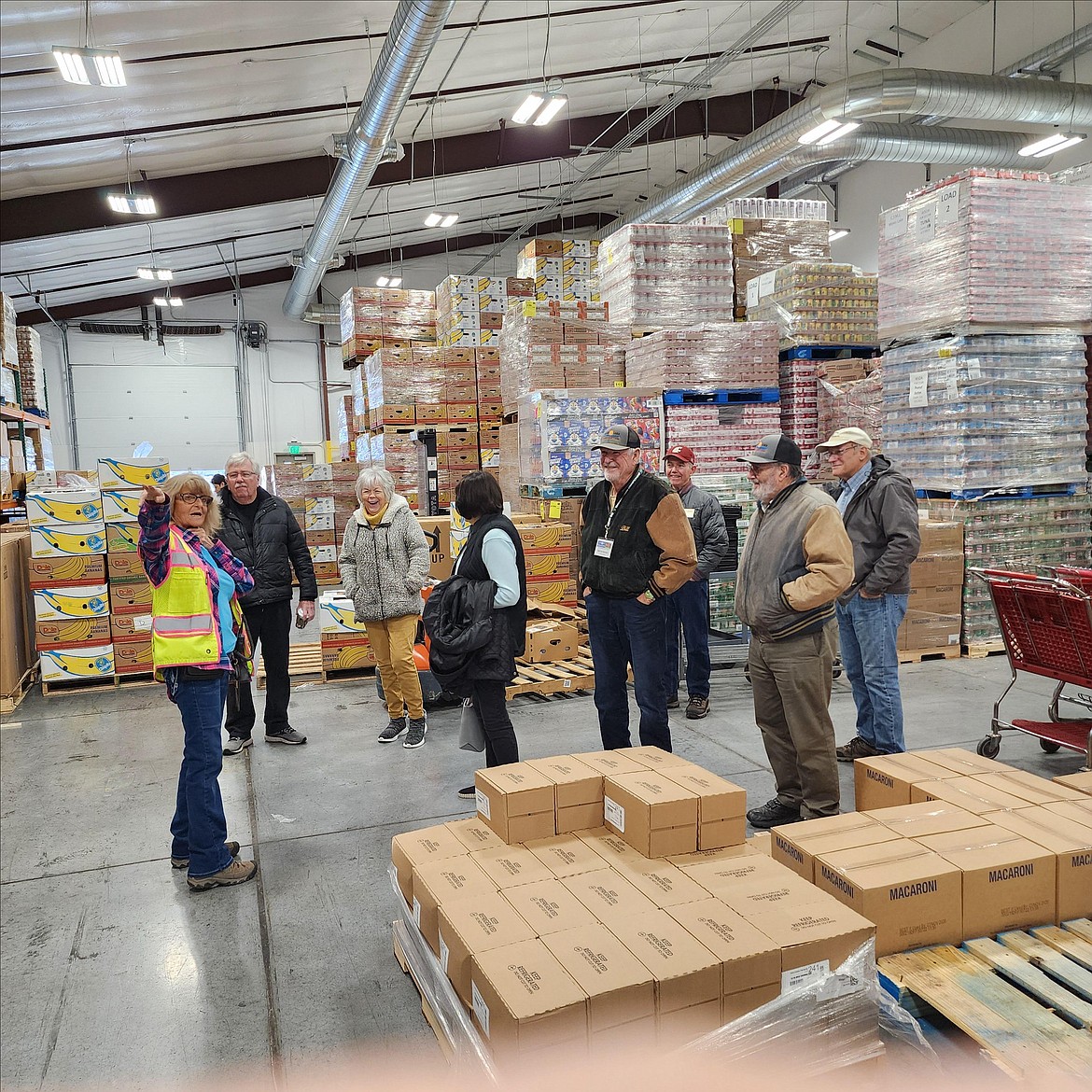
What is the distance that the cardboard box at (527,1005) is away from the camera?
2.04m

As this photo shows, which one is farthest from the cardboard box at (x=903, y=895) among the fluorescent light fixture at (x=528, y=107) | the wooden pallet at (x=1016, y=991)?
the fluorescent light fixture at (x=528, y=107)

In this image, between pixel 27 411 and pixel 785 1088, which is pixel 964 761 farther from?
pixel 27 411

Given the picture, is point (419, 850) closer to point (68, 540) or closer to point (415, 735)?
point (415, 735)

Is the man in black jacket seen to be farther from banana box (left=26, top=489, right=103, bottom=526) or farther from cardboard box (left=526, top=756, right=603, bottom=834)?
cardboard box (left=526, top=756, right=603, bottom=834)

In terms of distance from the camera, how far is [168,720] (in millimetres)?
6762

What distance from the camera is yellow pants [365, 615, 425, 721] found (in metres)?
5.71

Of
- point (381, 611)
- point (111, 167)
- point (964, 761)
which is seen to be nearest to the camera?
point (964, 761)

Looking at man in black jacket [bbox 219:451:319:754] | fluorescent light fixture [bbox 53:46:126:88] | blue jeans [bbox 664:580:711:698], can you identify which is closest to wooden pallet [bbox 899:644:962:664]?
blue jeans [bbox 664:580:711:698]

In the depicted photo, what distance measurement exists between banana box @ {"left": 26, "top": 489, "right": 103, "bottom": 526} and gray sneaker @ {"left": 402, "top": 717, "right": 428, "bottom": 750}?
3873mm

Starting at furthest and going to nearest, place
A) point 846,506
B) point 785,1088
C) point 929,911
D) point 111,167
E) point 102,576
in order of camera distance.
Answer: point 111,167 → point 102,576 → point 846,506 → point 929,911 → point 785,1088

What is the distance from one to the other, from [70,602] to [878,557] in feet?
22.3

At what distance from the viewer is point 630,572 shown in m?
4.42

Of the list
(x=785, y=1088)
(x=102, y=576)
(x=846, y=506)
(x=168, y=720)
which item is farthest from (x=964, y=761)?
(x=102, y=576)

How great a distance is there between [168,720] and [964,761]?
573 cm
